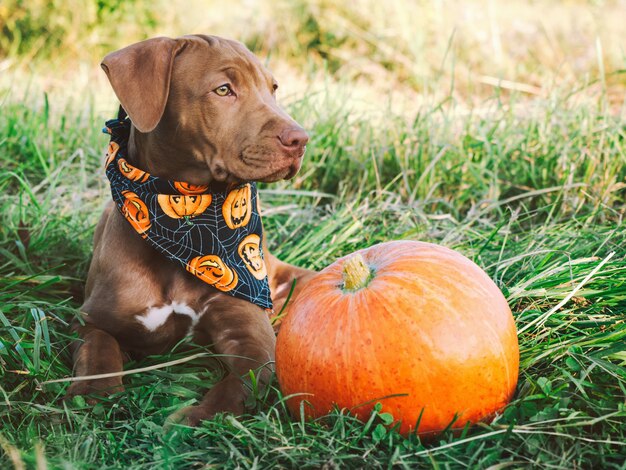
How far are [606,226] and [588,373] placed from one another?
1.61 m

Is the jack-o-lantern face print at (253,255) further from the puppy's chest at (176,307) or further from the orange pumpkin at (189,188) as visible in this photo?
the orange pumpkin at (189,188)

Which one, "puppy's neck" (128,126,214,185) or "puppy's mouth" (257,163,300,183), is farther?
"puppy's neck" (128,126,214,185)

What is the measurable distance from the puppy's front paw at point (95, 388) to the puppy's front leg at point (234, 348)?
324 millimetres

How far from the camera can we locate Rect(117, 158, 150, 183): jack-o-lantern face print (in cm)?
307

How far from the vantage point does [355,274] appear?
239 centimetres

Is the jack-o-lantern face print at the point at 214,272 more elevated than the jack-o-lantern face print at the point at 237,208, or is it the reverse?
the jack-o-lantern face print at the point at 237,208

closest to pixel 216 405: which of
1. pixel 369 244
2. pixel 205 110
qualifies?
pixel 205 110

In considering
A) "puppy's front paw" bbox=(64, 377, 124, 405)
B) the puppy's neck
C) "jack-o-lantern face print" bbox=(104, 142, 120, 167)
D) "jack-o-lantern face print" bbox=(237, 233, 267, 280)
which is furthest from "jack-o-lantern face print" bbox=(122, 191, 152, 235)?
"puppy's front paw" bbox=(64, 377, 124, 405)

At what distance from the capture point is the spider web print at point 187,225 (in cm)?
304

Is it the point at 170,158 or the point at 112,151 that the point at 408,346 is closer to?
the point at 170,158

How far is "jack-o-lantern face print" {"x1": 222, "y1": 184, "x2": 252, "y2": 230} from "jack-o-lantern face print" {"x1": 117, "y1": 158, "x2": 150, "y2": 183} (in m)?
0.35

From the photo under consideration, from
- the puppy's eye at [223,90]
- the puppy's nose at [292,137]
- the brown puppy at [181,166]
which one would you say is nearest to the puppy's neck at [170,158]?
the brown puppy at [181,166]

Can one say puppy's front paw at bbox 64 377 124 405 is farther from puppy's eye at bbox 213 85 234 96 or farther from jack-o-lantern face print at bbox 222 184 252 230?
puppy's eye at bbox 213 85 234 96

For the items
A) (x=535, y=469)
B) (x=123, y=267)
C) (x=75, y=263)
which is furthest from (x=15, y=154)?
(x=535, y=469)
